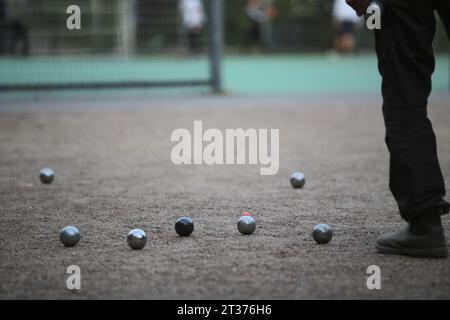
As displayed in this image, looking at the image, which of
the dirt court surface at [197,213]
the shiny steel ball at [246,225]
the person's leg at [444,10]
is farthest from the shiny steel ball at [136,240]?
the person's leg at [444,10]

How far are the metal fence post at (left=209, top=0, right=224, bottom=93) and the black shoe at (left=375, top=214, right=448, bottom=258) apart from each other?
36.4ft

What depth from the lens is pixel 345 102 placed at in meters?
13.0

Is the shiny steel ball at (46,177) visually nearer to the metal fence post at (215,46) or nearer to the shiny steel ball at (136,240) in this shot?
the shiny steel ball at (136,240)

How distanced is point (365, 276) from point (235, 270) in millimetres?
616

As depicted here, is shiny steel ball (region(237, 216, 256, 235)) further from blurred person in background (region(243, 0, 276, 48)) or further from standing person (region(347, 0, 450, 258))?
blurred person in background (region(243, 0, 276, 48))

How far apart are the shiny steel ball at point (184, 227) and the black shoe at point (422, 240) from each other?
45.9 inches

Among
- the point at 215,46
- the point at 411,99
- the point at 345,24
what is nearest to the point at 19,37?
the point at 215,46

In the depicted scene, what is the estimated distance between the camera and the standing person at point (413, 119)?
12.8ft

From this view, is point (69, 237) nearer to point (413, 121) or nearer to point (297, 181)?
point (413, 121)

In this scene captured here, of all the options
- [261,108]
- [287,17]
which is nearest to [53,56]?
[261,108]

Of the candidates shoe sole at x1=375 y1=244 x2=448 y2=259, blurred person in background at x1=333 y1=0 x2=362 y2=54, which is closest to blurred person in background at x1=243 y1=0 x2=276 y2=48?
blurred person in background at x1=333 y1=0 x2=362 y2=54

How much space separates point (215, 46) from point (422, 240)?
1130cm

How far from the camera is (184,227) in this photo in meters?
4.52
